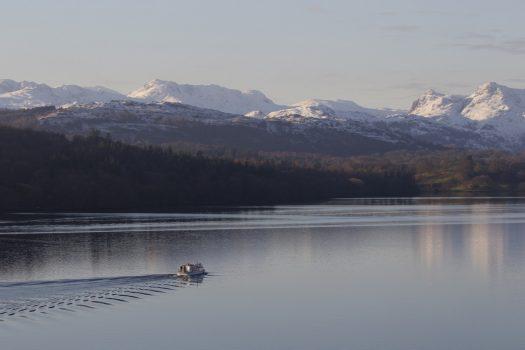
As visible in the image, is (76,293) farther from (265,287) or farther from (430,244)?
(430,244)

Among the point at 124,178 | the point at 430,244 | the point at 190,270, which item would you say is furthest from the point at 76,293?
the point at 124,178

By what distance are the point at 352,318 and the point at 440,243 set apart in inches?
1404

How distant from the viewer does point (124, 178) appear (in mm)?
153250

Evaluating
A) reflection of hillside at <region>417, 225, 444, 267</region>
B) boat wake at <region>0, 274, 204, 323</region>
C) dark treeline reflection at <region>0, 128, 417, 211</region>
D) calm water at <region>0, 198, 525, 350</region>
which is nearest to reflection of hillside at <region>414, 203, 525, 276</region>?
reflection of hillside at <region>417, 225, 444, 267</region>

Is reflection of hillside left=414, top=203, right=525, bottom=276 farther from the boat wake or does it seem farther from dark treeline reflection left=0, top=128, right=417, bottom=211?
dark treeline reflection left=0, top=128, right=417, bottom=211

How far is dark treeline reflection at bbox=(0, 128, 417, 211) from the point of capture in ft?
456

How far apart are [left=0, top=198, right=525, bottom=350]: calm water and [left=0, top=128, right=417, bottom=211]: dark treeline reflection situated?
42.3 metres

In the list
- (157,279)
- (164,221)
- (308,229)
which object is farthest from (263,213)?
(157,279)

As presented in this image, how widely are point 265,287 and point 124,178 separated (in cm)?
10064

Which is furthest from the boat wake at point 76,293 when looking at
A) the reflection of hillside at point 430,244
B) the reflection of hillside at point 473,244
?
the reflection of hillside at point 473,244

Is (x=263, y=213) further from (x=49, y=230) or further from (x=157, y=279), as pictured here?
(x=157, y=279)

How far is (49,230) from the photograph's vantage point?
89.7 meters

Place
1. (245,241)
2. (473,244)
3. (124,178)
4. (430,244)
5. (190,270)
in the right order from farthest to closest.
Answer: (124,178) → (245,241) → (430,244) → (473,244) → (190,270)

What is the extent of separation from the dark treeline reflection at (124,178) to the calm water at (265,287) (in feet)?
139
